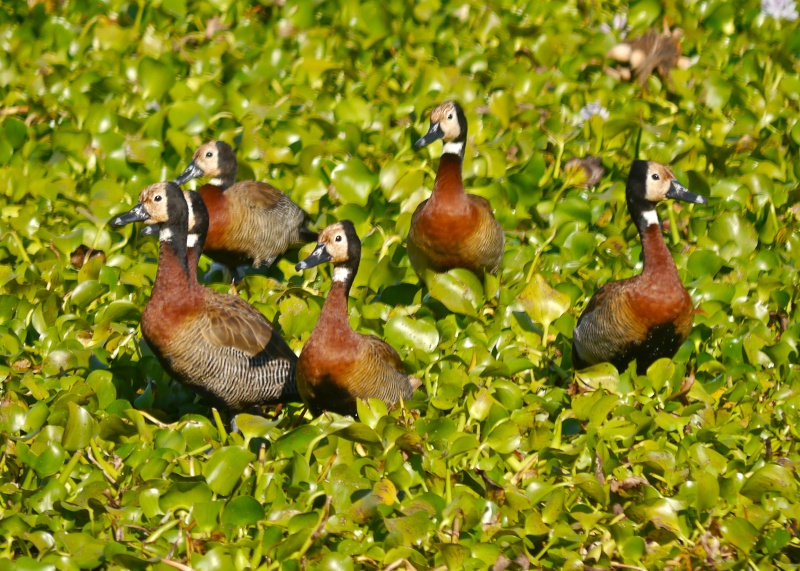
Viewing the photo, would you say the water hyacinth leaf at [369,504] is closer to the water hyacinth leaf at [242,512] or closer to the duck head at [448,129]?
the water hyacinth leaf at [242,512]

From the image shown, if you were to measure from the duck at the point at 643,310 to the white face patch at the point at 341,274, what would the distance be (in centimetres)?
127

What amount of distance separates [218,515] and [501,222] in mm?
3410

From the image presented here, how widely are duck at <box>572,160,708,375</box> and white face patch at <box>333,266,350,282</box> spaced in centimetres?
127

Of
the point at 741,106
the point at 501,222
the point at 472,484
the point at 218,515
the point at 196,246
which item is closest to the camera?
the point at 218,515

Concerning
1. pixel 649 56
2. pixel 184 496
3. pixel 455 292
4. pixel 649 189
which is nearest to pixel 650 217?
pixel 649 189

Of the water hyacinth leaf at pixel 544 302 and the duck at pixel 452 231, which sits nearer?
the water hyacinth leaf at pixel 544 302

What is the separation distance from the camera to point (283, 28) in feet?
35.2

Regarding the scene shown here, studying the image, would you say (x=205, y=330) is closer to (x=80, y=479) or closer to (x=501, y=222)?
(x=80, y=479)

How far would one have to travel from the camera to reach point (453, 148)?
7.60 meters

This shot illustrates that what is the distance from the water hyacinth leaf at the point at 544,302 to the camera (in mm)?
6938

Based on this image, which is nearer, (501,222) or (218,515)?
(218,515)

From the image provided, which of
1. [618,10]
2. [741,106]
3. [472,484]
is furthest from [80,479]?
[618,10]

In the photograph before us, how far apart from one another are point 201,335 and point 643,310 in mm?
2165

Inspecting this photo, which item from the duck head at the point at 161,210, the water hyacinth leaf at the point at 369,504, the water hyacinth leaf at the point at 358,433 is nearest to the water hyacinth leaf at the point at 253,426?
the water hyacinth leaf at the point at 358,433
